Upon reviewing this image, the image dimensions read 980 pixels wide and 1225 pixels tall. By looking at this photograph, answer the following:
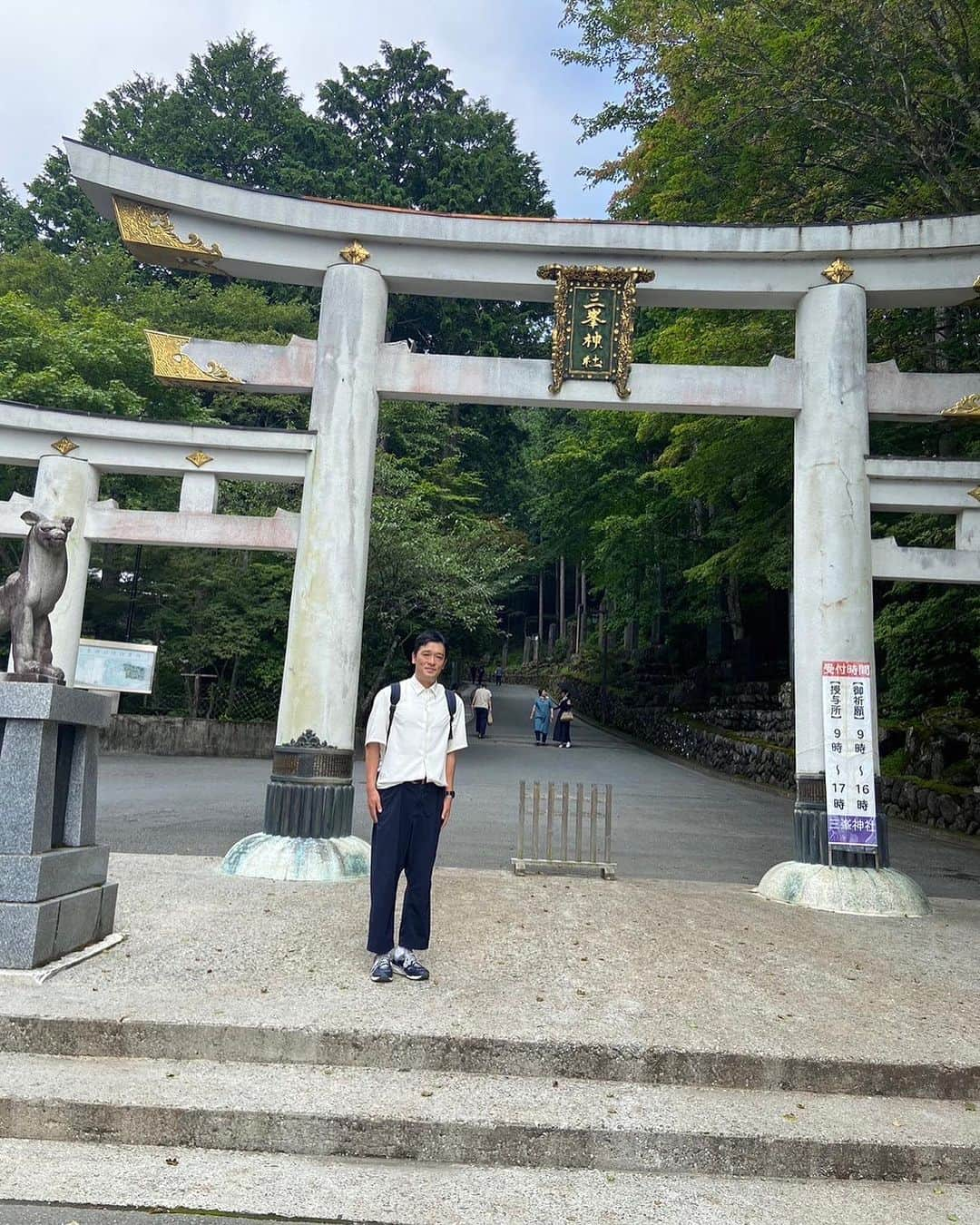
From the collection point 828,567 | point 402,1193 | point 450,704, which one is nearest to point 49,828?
point 450,704

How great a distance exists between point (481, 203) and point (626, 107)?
14.3 m

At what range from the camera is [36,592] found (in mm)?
5719

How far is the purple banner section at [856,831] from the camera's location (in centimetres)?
695

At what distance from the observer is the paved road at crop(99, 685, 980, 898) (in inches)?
367

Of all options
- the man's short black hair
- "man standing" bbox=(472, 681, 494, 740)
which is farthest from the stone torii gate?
"man standing" bbox=(472, 681, 494, 740)

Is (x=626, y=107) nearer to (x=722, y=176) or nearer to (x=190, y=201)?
(x=722, y=176)

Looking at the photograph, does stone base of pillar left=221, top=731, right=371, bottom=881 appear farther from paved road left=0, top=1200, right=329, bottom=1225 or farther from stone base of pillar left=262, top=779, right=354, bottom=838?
paved road left=0, top=1200, right=329, bottom=1225

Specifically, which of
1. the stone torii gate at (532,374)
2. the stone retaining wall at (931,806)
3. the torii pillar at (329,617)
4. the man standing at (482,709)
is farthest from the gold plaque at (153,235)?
the man standing at (482,709)

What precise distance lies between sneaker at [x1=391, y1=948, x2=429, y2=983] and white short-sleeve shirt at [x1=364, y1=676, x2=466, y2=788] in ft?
2.89

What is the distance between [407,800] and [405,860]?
12.9 inches

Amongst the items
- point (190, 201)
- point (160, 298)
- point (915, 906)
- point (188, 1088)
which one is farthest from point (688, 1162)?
point (160, 298)

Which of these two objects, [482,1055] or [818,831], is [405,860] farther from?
[818,831]

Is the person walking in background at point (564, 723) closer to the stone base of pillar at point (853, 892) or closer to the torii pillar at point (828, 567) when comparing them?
the torii pillar at point (828, 567)

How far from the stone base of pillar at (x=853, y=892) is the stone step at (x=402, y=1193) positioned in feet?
11.9
